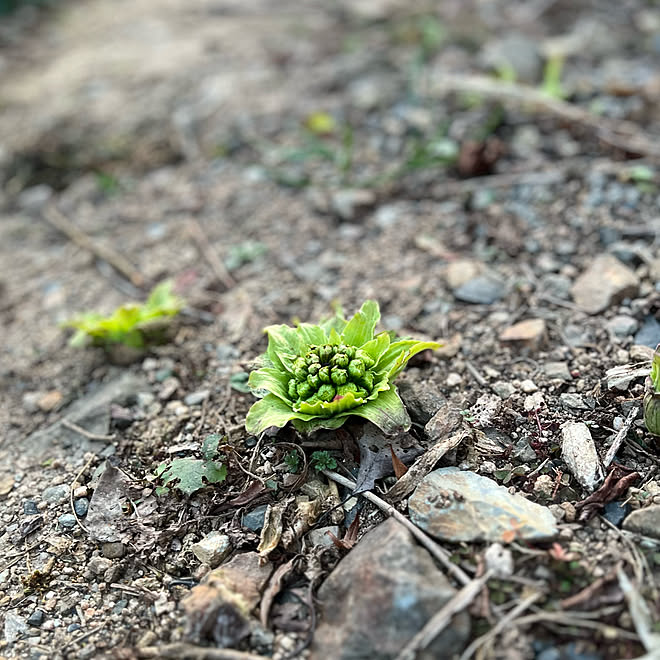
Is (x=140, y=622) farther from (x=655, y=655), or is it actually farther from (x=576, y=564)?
(x=655, y=655)

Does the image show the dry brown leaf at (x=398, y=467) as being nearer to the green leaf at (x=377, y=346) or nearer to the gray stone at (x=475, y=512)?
the gray stone at (x=475, y=512)

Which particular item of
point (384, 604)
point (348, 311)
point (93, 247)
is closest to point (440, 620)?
point (384, 604)

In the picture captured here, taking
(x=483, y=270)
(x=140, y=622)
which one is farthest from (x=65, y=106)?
(x=140, y=622)

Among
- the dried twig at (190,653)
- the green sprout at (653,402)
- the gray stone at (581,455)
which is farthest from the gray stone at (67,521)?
the green sprout at (653,402)

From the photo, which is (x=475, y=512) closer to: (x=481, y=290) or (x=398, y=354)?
(x=398, y=354)

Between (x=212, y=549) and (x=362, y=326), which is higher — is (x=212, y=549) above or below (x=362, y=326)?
below

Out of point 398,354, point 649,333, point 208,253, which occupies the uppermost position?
point 398,354
